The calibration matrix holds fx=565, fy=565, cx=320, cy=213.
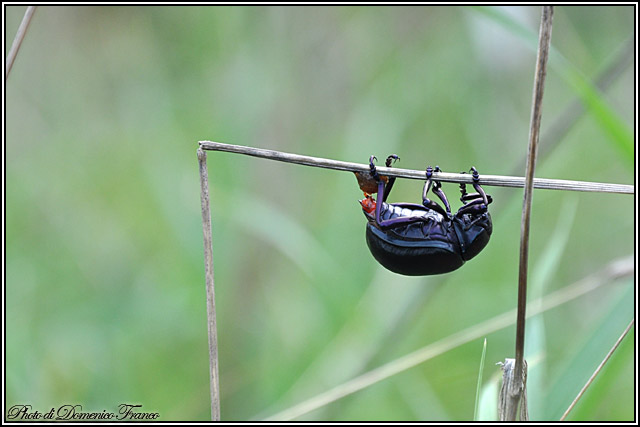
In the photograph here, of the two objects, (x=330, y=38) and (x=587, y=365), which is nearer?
(x=587, y=365)

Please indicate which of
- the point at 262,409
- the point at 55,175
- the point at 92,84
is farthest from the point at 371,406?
the point at 92,84

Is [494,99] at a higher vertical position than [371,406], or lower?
higher

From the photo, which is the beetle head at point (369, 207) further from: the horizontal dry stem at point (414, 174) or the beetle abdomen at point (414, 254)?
the horizontal dry stem at point (414, 174)

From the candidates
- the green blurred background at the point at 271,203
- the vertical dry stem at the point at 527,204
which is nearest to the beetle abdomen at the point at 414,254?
the green blurred background at the point at 271,203

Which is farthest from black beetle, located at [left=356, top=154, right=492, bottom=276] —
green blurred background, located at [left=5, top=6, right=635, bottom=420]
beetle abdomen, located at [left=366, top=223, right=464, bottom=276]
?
green blurred background, located at [left=5, top=6, right=635, bottom=420]

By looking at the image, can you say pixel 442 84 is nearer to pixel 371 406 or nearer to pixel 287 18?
pixel 287 18

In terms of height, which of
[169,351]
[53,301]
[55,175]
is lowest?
[169,351]
